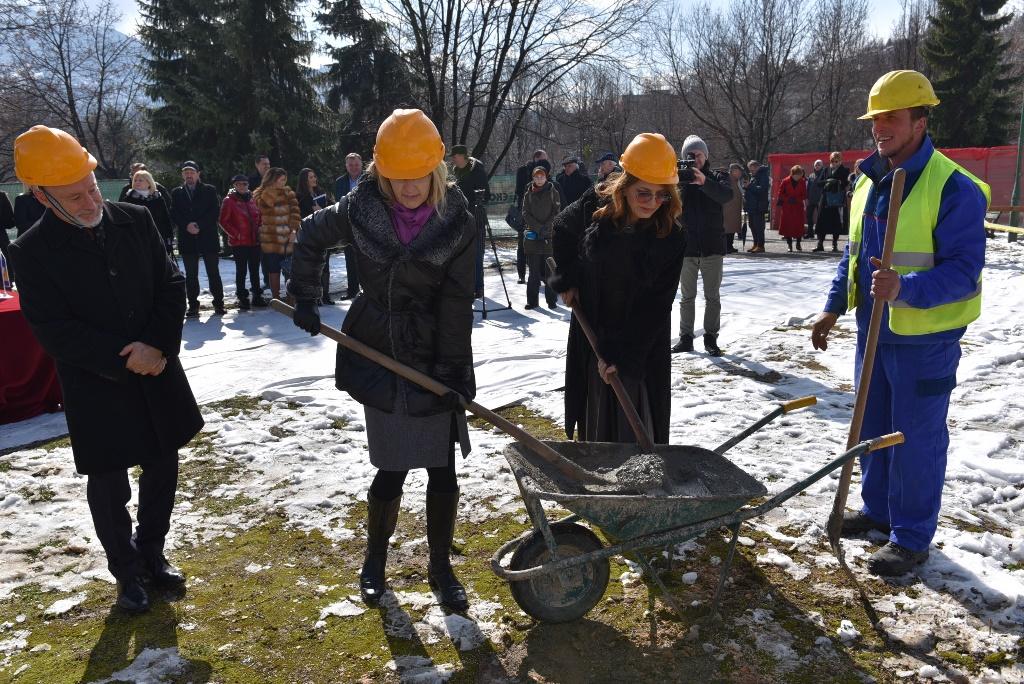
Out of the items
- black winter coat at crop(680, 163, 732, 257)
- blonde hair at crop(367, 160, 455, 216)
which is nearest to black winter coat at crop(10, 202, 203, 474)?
blonde hair at crop(367, 160, 455, 216)

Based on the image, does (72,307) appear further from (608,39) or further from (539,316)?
(608,39)

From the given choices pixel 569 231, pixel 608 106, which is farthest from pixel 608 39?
pixel 569 231

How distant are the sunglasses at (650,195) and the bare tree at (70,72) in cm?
2073

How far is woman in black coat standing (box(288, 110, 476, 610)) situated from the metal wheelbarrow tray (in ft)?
1.27

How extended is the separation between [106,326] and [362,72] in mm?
20904

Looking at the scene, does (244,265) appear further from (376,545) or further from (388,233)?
(388,233)

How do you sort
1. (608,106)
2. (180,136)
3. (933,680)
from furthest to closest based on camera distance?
(608,106)
(180,136)
(933,680)

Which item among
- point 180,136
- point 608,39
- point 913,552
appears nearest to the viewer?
point 913,552

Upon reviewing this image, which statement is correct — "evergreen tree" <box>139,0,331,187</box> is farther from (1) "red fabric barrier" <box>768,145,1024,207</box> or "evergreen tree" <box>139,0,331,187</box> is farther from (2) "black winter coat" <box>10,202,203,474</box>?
(2) "black winter coat" <box>10,202,203,474</box>

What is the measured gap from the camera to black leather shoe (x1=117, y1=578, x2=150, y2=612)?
10.7ft

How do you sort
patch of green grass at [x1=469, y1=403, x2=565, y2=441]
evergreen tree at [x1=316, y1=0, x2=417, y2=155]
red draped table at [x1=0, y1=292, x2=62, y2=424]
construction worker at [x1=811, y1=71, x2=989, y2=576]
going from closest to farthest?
construction worker at [x1=811, y1=71, x2=989, y2=576], patch of green grass at [x1=469, y1=403, x2=565, y2=441], red draped table at [x1=0, y1=292, x2=62, y2=424], evergreen tree at [x1=316, y1=0, x2=417, y2=155]

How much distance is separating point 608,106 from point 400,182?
3571 centimetres

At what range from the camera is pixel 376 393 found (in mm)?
3072

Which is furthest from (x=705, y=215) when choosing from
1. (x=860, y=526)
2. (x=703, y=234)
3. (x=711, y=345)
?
(x=860, y=526)
